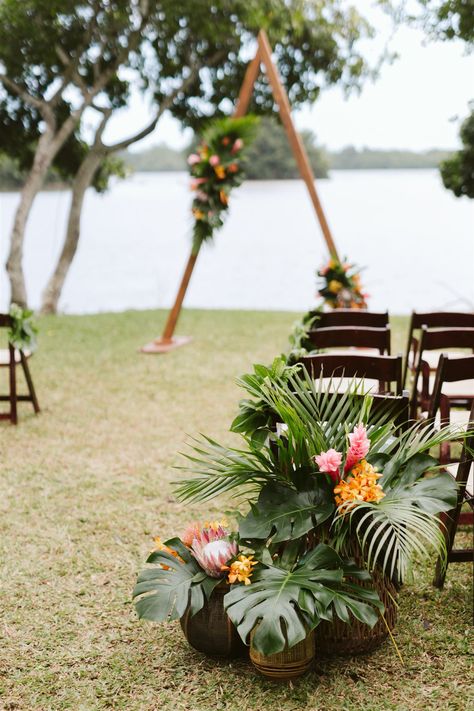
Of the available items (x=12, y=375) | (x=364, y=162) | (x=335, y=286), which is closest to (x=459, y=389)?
(x=335, y=286)

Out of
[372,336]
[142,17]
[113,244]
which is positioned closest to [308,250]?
[113,244]

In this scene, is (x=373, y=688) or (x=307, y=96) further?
(x=307, y=96)

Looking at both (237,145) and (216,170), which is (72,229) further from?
(237,145)

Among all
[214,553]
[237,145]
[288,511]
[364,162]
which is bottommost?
[214,553]

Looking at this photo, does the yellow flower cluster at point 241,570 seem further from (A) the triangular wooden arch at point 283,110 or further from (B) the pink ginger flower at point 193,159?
(B) the pink ginger flower at point 193,159

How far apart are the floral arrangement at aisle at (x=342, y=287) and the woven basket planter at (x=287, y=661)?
15.8 feet

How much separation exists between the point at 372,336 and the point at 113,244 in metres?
26.1

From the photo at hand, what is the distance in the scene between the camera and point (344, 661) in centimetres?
267

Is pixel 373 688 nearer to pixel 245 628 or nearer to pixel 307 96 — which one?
pixel 245 628

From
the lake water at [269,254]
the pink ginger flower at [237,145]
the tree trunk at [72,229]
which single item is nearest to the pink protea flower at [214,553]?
the lake water at [269,254]

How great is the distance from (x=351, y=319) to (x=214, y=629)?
9.53 feet

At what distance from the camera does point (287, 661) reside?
251 centimetres

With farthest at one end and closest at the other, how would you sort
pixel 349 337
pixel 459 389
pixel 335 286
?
pixel 335 286 < pixel 349 337 < pixel 459 389

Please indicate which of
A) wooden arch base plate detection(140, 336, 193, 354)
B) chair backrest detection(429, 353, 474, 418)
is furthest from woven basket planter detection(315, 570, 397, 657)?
wooden arch base plate detection(140, 336, 193, 354)
